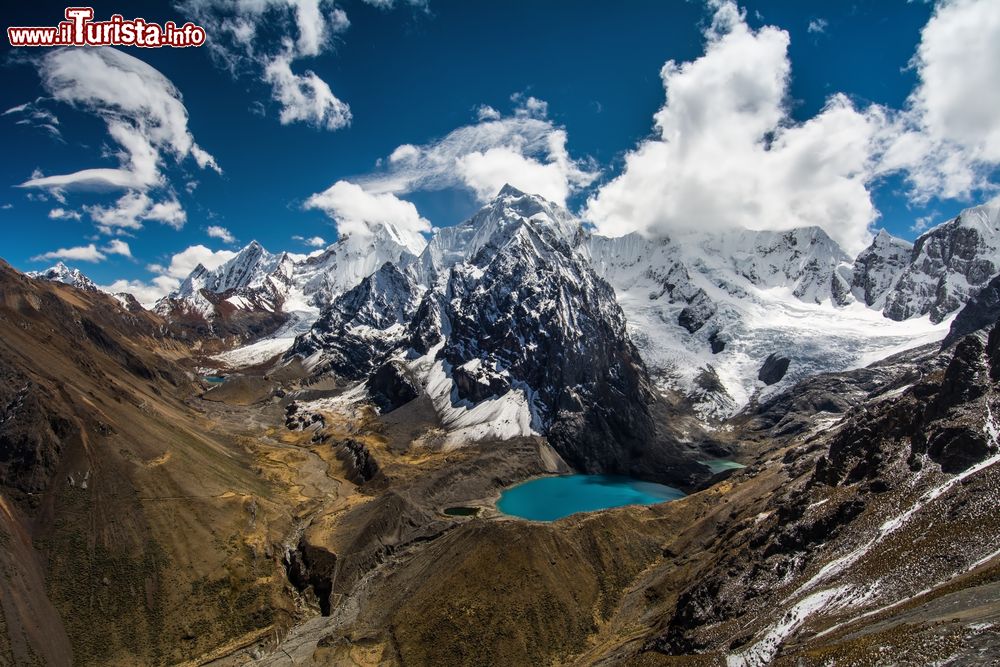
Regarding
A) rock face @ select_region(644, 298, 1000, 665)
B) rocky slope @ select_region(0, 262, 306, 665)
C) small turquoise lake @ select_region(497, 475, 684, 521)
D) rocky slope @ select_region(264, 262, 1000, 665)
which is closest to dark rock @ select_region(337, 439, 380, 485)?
small turquoise lake @ select_region(497, 475, 684, 521)

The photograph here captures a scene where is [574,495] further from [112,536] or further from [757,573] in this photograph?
[112,536]

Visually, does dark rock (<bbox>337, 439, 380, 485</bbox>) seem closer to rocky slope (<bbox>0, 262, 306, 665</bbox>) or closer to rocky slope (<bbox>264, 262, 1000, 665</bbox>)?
rocky slope (<bbox>0, 262, 306, 665</bbox>)

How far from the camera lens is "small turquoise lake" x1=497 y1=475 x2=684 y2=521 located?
142375 millimetres

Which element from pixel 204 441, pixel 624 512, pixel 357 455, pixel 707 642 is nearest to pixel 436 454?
pixel 357 455

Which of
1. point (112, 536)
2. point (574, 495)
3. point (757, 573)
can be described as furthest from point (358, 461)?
point (757, 573)

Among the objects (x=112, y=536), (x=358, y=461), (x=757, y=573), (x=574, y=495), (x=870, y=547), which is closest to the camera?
(x=870, y=547)

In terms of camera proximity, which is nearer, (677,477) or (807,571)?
(807,571)

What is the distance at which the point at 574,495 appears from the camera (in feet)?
522

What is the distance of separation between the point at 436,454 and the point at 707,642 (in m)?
141

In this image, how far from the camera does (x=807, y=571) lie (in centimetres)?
5675

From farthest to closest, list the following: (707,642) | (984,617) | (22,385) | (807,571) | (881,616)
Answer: (22,385) < (807,571) < (707,642) < (881,616) < (984,617)

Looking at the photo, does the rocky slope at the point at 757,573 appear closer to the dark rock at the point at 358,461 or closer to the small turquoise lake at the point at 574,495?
the small turquoise lake at the point at 574,495

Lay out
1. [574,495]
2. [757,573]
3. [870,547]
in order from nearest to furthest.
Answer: [870,547] → [757,573] → [574,495]

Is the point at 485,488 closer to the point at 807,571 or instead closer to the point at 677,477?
the point at 677,477
